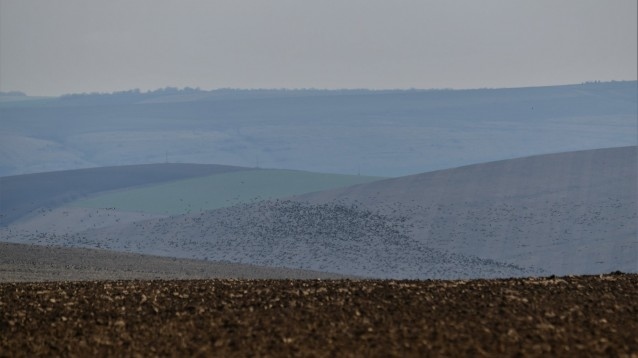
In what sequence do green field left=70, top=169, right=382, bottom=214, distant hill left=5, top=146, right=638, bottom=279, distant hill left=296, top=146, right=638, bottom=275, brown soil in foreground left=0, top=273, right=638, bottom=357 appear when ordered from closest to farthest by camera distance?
brown soil in foreground left=0, top=273, right=638, bottom=357 < distant hill left=5, top=146, right=638, bottom=279 < distant hill left=296, top=146, right=638, bottom=275 < green field left=70, top=169, right=382, bottom=214

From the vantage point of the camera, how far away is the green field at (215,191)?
5528 cm

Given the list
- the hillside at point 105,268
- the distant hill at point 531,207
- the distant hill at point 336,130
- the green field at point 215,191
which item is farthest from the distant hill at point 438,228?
the distant hill at point 336,130

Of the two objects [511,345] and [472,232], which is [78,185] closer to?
[472,232]

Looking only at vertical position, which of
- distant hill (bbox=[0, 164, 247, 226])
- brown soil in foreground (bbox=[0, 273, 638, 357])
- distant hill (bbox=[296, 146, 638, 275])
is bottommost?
distant hill (bbox=[0, 164, 247, 226])

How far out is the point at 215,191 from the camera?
5928 cm

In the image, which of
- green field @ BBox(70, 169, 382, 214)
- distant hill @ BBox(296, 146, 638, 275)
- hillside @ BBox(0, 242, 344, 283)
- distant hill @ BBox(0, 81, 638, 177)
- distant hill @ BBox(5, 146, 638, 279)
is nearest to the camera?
hillside @ BBox(0, 242, 344, 283)

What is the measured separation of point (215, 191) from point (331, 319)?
158 feet

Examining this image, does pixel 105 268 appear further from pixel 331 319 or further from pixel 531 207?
pixel 531 207

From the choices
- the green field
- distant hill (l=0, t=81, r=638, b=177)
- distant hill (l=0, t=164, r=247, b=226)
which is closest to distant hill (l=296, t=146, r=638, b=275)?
the green field

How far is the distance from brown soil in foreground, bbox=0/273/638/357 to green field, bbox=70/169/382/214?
39094 mm

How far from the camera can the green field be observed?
5528cm

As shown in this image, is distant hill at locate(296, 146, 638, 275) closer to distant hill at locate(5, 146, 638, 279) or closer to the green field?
distant hill at locate(5, 146, 638, 279)

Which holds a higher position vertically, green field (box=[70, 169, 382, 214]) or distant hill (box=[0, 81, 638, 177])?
distant hill (box=[0, 81, 638, 177])

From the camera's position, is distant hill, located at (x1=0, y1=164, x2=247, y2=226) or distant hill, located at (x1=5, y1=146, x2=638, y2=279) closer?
distant hill, located at (x1=5, y1=146, x2=638, y2=279)
